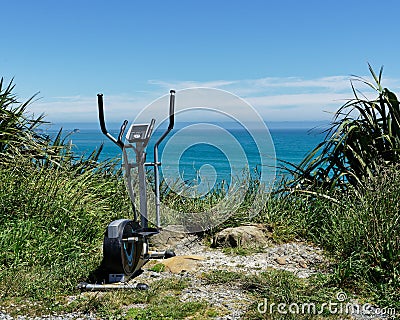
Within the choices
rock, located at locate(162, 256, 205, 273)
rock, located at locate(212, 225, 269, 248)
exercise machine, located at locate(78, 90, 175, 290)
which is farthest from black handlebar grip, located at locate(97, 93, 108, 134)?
rock, located at locate(212, 225, 269, 248)

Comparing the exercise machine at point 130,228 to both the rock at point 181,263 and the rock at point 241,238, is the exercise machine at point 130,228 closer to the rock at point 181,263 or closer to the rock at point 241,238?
the rock at point 181,263

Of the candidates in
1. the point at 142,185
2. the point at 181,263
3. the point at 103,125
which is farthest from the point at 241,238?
the point at 103,125

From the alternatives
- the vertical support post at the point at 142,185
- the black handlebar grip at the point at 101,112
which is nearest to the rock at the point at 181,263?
the vertical support post at the point at 142,185

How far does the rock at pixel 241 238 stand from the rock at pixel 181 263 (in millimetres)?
570

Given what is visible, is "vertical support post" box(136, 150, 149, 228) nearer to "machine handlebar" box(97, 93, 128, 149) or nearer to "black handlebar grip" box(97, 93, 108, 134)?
"machine handlebar" box(97, 93, 128, 149)

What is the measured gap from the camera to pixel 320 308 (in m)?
4.11

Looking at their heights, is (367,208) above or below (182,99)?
below

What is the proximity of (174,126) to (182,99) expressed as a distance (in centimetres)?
28

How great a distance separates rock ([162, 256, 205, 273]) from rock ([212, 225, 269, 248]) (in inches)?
22.4

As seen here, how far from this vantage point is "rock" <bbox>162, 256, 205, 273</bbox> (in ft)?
17.4

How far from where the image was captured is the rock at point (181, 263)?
17.4 feet

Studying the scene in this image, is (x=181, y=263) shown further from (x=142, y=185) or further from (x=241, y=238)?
(x=241, y=238)

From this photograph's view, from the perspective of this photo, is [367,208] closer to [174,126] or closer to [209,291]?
[209,291]

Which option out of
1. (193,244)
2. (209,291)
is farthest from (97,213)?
(209,291)
